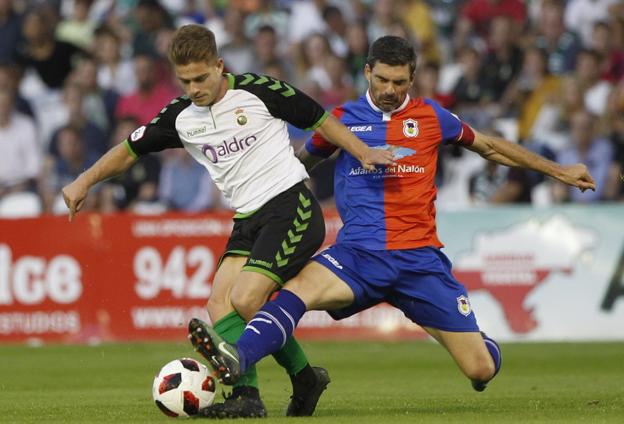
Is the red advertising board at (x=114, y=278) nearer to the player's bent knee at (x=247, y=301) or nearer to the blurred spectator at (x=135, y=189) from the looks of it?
the blurred spectator at (x=135, y=189)

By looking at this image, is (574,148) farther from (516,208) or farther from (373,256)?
(373,256)

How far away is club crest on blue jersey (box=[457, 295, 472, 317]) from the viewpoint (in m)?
8.88

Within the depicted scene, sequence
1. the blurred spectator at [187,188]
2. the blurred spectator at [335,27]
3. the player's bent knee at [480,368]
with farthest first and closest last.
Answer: the blurred spectator at [335,27], the blurred spectator at [187,188], the player's bent knee at [480,368]

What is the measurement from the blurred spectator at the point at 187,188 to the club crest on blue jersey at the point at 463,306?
9436 mm

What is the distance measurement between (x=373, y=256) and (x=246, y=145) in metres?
1.08

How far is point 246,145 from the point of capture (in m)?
8.48

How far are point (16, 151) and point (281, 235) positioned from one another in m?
11.2

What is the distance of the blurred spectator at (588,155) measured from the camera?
17.6 meters

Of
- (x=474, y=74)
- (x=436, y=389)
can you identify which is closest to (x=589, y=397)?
(x=436, y=389)

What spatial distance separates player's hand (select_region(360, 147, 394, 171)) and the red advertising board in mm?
8161

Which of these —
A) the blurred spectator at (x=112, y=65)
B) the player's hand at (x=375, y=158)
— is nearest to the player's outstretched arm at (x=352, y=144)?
the player's hand at (x=375, y=158)

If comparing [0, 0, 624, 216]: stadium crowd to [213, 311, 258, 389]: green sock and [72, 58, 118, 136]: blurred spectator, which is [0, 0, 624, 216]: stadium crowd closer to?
[72, 58, 118, 136]: blurred spectator

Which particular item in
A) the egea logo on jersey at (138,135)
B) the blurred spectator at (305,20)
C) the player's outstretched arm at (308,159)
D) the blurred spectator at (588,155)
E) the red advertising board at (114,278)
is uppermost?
the egea logo on jersey at (138,135)

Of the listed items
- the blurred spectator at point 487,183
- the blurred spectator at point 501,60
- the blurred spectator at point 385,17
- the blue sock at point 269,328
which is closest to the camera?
the blue sock at point 269,328
